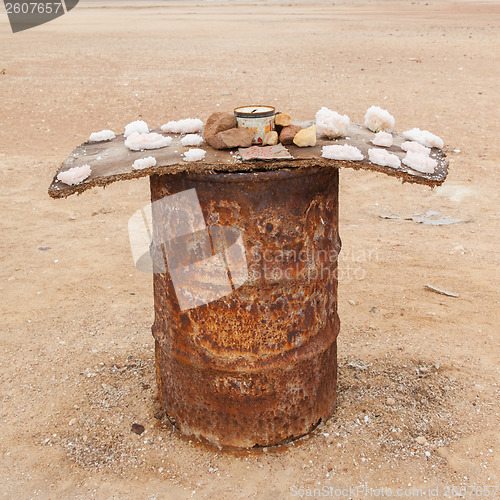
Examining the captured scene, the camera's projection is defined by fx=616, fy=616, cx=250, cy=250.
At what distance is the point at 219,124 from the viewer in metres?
2.71

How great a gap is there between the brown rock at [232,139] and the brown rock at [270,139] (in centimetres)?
7

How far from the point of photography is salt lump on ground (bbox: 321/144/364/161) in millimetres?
2410

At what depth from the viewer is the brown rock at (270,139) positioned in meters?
2.64

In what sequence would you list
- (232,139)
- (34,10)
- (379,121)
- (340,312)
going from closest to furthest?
1. (232,139)
2. (379,121)
3. (340,312)
4. (34,10)

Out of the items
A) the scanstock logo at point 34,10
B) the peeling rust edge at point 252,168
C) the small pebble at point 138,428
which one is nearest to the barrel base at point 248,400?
the small pebble at point 138,428

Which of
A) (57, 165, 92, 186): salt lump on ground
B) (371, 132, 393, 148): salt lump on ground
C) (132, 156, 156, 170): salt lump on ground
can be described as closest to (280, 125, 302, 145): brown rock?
(371, 132, 393, 148): salt lump on ground

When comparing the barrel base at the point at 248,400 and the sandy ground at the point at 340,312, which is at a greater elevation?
the barrel base at the point at 248,400

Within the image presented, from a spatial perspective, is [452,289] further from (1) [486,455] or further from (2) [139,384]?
(2) [139,384]

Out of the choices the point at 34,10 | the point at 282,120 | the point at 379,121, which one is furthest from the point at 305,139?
the point at 34,10

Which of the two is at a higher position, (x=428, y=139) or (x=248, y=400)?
(x=428, y=139)

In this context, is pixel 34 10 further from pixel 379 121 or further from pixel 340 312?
pixel 379 121

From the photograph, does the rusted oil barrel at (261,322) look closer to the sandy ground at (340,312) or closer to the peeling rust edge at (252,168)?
the peeling rust edge at (252,168)

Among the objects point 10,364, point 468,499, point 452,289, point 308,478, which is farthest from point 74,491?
point 452,289

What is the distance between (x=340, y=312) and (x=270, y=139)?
2.02 metres
